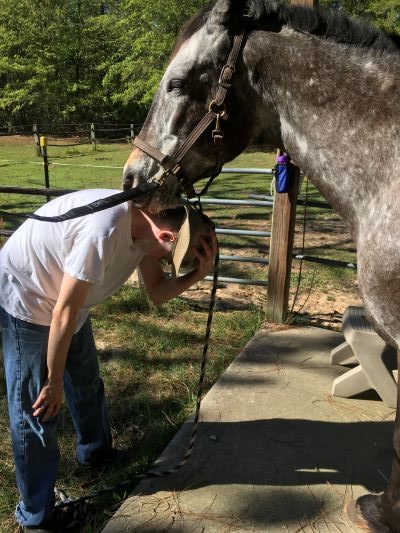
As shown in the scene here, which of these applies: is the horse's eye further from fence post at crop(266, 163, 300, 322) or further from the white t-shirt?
fence post at crop(266, 163, 300, 322)

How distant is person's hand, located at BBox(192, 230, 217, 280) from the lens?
213cm

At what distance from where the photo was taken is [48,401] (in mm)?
1979

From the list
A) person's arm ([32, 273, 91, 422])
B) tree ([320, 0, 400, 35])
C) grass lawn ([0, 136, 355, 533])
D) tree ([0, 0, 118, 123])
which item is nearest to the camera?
person's arm ([32, 273, 91, 422])

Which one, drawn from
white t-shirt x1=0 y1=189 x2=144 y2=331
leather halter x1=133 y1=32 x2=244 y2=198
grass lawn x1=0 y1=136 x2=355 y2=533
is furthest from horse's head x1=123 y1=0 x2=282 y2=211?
grass lawn x1=0 y1=136 x2=355 y2=533

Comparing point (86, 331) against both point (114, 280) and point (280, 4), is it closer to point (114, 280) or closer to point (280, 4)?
point (114, 280)

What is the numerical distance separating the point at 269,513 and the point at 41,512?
991mm

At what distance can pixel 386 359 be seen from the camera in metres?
2.95

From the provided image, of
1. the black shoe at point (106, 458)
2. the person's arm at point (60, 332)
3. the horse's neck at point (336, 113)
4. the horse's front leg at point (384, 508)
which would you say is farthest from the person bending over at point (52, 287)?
the horse's front leg at point (384, 508)

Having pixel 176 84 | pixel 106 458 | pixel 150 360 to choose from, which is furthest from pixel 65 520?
pixel 176 84

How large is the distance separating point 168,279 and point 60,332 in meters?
0.73

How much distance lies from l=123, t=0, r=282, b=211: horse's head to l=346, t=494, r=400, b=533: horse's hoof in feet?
5.20

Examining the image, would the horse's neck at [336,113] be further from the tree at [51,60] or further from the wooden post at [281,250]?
the tree at [51,60]

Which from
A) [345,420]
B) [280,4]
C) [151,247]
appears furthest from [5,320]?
[345,420]

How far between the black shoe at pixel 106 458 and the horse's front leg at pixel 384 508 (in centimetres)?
118
